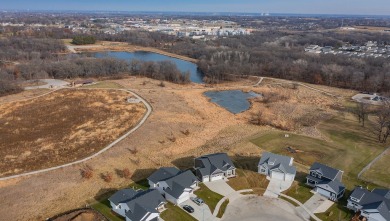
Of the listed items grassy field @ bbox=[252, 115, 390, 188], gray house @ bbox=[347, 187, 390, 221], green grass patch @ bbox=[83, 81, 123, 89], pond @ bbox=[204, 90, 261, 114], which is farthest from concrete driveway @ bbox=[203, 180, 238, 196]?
green grass patch @ bbox=[83, 81, 123, 89]

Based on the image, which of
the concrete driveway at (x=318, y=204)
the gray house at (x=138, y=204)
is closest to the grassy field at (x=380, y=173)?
the concrete driveway at (x=318, y=204)

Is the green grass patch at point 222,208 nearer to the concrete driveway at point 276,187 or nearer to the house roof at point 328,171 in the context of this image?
the concrete driveway at point 276,187

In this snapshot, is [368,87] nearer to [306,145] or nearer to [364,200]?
[306,145]

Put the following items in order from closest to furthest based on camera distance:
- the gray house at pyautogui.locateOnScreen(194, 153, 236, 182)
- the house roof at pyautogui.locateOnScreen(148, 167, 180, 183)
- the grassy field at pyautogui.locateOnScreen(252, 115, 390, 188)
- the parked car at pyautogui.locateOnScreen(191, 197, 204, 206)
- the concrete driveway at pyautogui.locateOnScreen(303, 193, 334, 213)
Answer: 1. the concrete driveway at pyautogui.locateOnScreen(303, 193, 334, 213)
2. the parked car at pyautogui.locateOnScreen(191, 197, 204, 206)
3. the house roof at pyautogui.locateOnScreen(148, 167, 180, 183)
4. the gray house at pyautogui.locateOnScreen(194, 153, 236, 182)
5. the grassy field at pyautogui.locateOnScreen(252, 115, 390, 188)

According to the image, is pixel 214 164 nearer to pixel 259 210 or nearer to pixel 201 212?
pixel 201 212

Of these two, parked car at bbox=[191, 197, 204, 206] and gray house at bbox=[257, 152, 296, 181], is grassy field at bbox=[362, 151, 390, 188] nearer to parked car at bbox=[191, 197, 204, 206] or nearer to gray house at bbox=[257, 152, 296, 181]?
gray house at bbox=[257, 152, 296, 181]

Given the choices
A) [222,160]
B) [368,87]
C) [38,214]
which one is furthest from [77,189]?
[368,87]

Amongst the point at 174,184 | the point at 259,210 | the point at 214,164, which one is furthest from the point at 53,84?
the point at 259,210
